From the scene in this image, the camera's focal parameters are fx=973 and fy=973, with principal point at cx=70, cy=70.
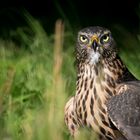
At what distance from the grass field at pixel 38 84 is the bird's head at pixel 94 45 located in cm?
21

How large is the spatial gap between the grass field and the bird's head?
210mm

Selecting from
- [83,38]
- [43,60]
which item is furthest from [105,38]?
[43,60]

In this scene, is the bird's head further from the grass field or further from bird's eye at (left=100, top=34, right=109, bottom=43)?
the grass field

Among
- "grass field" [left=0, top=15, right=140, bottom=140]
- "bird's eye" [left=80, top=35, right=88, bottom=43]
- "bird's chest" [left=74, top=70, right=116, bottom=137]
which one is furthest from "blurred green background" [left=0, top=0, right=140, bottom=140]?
"bird's eye" [left=80, top=35, right=88, bottom=43]

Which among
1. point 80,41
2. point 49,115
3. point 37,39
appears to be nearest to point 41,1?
point 37,39

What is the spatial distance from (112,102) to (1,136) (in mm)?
1788

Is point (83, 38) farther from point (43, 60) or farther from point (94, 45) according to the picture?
point (43, 60)

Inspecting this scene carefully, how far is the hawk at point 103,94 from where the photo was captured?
22.1 feet

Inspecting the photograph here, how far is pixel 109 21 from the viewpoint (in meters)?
15.5

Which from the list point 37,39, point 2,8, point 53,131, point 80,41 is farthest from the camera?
point 2,8

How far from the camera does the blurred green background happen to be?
5055mm

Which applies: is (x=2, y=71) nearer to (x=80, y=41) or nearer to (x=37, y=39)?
(x=37, y=39)

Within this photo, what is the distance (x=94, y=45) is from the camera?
6.93m

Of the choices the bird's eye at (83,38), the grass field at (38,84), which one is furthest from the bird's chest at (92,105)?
the bird's eye at (83,38)
